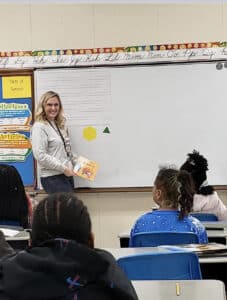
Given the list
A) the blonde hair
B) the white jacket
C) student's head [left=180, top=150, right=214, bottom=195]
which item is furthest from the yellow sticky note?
student's head [left=180, top=150, right=214, bottom=195]

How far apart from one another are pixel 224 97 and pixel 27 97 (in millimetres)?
1965

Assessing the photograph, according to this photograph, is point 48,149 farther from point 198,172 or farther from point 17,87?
point 198,172

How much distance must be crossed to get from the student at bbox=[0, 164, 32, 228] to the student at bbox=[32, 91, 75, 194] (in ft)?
2.47

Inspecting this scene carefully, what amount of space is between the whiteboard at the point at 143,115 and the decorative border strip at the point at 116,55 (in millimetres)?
75

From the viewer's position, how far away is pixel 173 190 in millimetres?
3346

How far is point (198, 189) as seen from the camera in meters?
4.45

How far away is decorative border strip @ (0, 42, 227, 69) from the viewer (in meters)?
5.54

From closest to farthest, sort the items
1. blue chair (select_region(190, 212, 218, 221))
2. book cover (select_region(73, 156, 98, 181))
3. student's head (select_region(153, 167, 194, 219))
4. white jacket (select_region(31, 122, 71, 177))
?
student's head (select_region(153, 167, 194, 219)) < blue chair (select_region(190, 212, 218, 221)) < white jacket (select_region(31, 122, 71, 177)) < book cover (select_region(73, 156, 98, 181))

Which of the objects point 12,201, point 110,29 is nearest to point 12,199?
point 12,201

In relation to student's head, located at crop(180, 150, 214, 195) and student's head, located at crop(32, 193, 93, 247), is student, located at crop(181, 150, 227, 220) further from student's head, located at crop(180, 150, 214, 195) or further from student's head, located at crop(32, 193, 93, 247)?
student's head, located at crop(32, 193, 93, 247)

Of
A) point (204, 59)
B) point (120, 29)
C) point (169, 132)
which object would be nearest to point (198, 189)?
point (169, 132)

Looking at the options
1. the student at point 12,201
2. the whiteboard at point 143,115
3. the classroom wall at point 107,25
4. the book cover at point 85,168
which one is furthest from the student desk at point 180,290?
the classroom wall at point 107,25

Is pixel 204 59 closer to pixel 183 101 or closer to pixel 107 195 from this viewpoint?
pixel 183 101

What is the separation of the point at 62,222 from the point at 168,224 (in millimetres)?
1584
